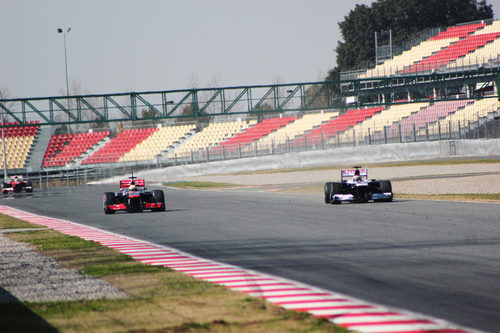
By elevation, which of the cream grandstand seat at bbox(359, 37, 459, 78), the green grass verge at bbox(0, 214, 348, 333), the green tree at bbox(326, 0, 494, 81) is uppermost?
the green tree at bbox(326, 0, 494, 81)

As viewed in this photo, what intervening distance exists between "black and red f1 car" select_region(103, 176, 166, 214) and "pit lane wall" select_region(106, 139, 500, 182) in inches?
908

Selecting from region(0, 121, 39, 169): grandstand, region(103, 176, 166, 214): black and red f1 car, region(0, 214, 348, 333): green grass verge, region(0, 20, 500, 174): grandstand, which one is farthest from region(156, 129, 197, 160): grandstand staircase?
region(0, 214, 348, 333): green grass verge

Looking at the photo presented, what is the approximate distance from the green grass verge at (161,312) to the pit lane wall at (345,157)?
33.9 m

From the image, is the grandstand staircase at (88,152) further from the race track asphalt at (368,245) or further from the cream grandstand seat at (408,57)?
the race track asphalt at (368,245)

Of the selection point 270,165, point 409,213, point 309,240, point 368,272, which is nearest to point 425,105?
point 270,165

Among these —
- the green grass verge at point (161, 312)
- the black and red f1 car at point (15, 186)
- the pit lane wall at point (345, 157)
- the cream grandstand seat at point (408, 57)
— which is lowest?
the green grass verge at point (161, 312)

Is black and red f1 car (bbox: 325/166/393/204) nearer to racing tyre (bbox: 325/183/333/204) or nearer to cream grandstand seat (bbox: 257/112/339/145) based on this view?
racing tyre (bbox: 325/183/333/204)

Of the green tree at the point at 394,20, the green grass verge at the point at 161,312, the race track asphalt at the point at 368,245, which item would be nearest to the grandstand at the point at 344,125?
the green tree at the point at 394,20

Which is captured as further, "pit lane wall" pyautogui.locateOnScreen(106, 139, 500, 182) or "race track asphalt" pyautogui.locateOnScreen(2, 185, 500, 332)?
"pit lane wall" pyautogui.locateOnScreen(106, 139, 500, 182)

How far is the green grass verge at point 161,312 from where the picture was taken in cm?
551

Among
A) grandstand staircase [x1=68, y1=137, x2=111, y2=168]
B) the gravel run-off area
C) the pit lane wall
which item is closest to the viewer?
the gravel run-off area

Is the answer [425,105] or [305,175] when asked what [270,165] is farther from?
[425,105]

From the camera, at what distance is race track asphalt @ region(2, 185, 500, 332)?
6781 millimetres

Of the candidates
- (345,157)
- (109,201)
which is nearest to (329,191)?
(109,201)
